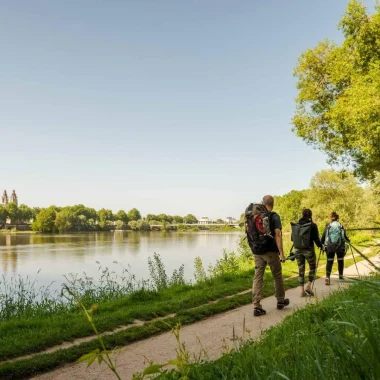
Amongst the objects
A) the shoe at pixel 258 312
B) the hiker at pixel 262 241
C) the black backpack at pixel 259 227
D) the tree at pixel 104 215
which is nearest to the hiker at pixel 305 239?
the hiker at pixel 262 241

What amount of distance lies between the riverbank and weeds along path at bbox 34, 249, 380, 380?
0.31 metres

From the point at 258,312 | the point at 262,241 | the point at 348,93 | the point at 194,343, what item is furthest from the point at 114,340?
the point at 348,93

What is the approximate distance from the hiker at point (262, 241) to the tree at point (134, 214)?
165355 millimetres

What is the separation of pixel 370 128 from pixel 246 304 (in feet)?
34.3

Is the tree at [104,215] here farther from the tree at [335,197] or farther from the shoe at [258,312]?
the shoe at [258,312]

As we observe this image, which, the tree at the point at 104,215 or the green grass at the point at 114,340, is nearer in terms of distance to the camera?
the green grass at the point at 114,340

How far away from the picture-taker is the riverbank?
20.1 ft

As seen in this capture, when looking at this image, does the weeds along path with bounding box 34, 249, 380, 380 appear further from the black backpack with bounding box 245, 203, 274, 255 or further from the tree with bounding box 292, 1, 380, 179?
the tree with bounding box 292, 1, 380, 179

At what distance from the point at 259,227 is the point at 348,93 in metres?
11.8

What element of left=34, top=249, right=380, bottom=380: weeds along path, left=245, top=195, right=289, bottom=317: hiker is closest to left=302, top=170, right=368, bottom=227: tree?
left=245, top=195, right=289, bottom=317: hiker

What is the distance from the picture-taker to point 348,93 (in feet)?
57.2

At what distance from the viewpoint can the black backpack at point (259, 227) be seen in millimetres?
8250

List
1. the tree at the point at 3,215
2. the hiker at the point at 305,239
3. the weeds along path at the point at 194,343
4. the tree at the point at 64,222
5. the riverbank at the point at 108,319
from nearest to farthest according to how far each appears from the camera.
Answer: the weeds along path at the point at 194,343 < the riverbank at the point at 108,319 < the hiker at the point at 305,239 < the tree at the point at 64,222 < the tree at the point at 3,215

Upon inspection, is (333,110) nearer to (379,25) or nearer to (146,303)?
(379,25)
